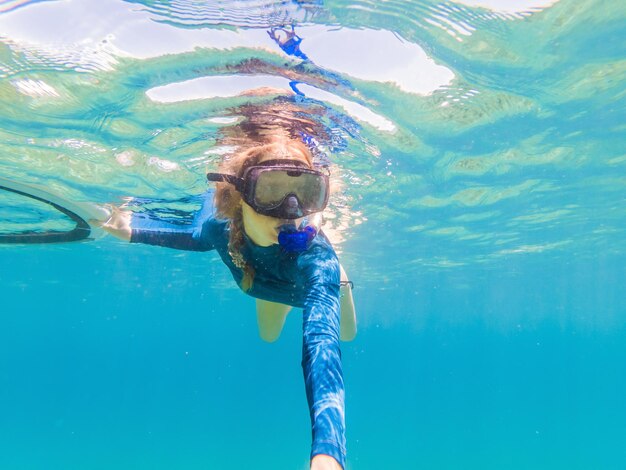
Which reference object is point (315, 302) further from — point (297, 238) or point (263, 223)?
point (263, 223)

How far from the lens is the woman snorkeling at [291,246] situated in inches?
105

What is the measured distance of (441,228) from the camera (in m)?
23.5

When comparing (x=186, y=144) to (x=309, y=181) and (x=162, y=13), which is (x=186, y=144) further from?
(x=309, y=181)

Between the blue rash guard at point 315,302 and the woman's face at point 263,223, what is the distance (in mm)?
132

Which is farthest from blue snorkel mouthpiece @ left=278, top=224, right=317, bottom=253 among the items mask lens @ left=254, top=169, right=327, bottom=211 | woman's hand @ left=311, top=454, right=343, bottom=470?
woman's hand @ left=311, top=454, right=343, bottom=470

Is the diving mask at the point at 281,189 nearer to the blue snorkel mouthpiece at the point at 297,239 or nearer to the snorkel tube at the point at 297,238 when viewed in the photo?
the snorkel tube at the point at 297,238

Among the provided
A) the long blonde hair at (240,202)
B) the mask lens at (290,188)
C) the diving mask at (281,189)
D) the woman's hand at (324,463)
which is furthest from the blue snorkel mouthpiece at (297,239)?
the woman's hand at (324,463)

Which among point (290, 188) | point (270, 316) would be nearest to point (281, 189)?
point (290, 188)

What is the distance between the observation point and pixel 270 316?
10883 mm

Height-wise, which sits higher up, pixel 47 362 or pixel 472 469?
pixel 47 362

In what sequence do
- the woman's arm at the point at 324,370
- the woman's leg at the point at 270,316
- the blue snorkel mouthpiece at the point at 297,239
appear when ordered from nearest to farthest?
the woman's arm at the point at 324,370, the blue snorkel mouthpiece at the point at 297,239, the woman's leg at the point at 270,316

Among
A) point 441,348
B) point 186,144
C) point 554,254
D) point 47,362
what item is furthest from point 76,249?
point 441,348

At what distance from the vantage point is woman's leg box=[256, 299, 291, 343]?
10.6 meters

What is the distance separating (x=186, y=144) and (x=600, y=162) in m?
13.7
